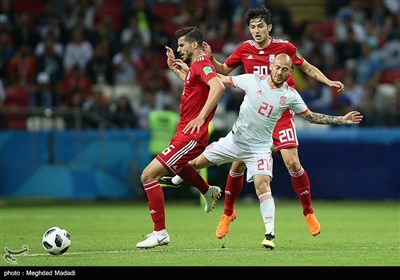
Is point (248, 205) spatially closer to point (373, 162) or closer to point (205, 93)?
point (373, 162)

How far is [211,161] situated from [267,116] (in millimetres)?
948

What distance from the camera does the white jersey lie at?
11.1m

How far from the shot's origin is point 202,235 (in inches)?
505

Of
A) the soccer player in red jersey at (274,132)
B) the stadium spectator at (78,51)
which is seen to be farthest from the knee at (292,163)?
the stadium spectator at (78,51)

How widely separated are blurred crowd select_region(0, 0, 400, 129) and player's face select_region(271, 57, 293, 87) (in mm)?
9740

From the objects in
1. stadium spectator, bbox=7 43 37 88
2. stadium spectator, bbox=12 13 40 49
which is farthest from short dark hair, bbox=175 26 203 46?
stadium spectator, bbox=12 13 40 49

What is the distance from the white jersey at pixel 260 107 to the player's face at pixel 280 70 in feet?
0.45

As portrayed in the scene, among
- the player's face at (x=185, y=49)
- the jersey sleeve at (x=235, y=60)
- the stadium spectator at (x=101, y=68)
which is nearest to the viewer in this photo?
the player's face at (x=185, y=49)

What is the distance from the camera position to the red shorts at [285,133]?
39.5 feet

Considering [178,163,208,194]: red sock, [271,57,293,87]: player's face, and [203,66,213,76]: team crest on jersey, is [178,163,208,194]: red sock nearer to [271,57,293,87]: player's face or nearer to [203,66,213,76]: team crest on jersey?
[203,66,213,76]: team crest on jersey

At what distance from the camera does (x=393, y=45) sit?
944 inches

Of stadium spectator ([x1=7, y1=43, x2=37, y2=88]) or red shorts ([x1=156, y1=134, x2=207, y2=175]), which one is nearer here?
red shorts ([x1=156, y1=134, x2=207, y2=175])

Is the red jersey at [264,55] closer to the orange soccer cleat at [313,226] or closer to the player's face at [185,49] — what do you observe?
the player's face at [185,49]
